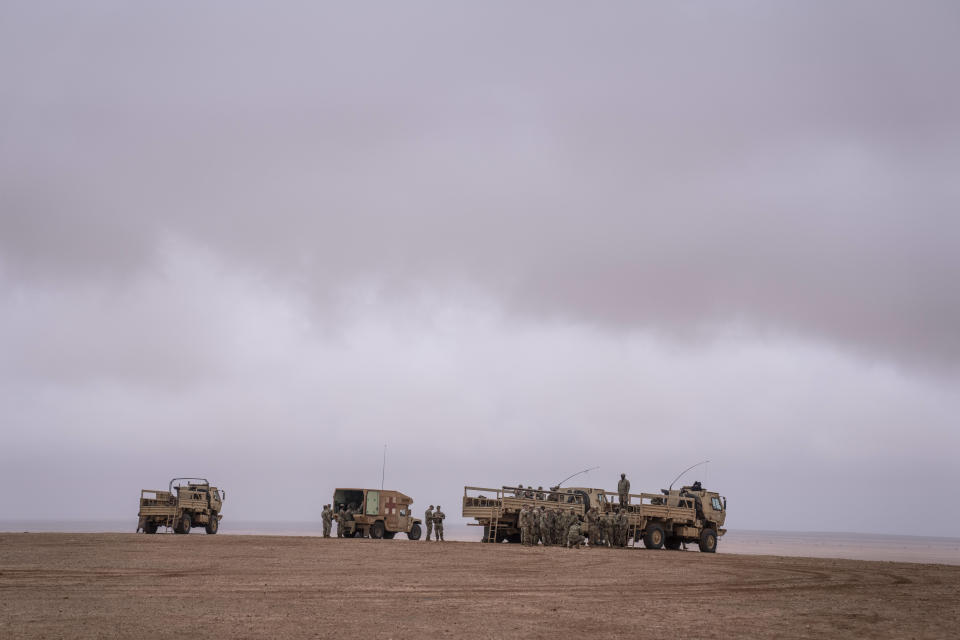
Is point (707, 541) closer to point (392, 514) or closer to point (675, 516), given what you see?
point (675, 516)

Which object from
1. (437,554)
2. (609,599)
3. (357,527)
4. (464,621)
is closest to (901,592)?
(609,599)

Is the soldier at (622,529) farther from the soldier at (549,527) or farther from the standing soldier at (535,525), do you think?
the standing soldier at (535,525)

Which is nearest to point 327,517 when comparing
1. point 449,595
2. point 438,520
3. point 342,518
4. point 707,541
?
point 342,518

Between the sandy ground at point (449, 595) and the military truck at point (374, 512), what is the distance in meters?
11.6

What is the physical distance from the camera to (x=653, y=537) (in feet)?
125

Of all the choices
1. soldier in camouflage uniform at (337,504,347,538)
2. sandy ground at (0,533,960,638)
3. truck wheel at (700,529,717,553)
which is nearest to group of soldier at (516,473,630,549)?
truck wheel at (700,529,717,553)

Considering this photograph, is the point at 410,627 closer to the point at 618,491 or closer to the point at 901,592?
the point at 901,592

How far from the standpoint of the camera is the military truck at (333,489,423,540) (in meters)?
41.5

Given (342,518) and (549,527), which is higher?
(549,527)

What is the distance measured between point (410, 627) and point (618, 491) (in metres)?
26.0

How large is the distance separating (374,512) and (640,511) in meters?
12.7

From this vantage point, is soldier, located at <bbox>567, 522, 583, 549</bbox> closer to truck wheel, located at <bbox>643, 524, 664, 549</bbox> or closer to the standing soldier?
the standing soldier

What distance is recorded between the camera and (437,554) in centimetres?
2955

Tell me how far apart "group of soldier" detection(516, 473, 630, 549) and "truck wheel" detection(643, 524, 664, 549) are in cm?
100
